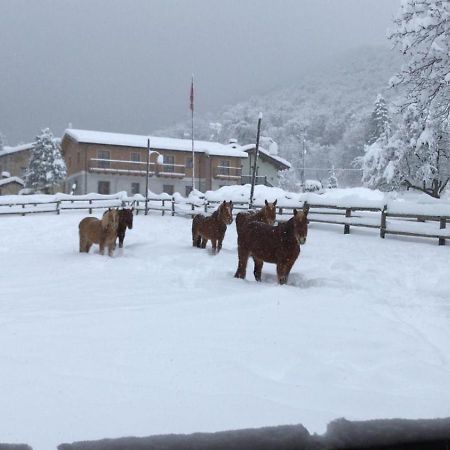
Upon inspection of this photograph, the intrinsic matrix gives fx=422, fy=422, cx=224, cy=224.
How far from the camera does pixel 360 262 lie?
368 inches

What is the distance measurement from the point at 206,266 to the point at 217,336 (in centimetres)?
463

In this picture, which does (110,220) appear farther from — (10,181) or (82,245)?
(10,181)

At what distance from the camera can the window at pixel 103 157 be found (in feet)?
133

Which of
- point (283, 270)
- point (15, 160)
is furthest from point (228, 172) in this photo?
point (283, 270)

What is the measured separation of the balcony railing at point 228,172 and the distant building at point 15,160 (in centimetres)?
2549

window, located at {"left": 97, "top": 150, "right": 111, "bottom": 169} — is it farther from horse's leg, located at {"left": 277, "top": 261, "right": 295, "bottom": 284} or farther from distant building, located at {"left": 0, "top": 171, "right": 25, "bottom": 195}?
horse's leg, located at {"left": 277, "top": 261, "right": 295, "bottom": 284}

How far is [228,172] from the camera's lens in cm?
4484

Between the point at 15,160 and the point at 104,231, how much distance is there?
164 ft

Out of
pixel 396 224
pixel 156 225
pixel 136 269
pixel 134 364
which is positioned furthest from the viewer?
pixel 156 225

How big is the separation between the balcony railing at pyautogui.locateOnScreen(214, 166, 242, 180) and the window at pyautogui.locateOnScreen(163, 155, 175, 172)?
4478mm

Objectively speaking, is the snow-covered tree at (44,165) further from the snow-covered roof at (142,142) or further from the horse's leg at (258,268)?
the horse's leg at (258,268)

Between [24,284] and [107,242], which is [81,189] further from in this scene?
[24,284]

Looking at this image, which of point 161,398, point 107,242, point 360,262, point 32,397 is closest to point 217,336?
point 161,398

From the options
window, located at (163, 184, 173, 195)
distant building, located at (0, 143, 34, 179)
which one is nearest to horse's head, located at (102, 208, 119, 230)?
window, located at (163, 184, 173, 195)
